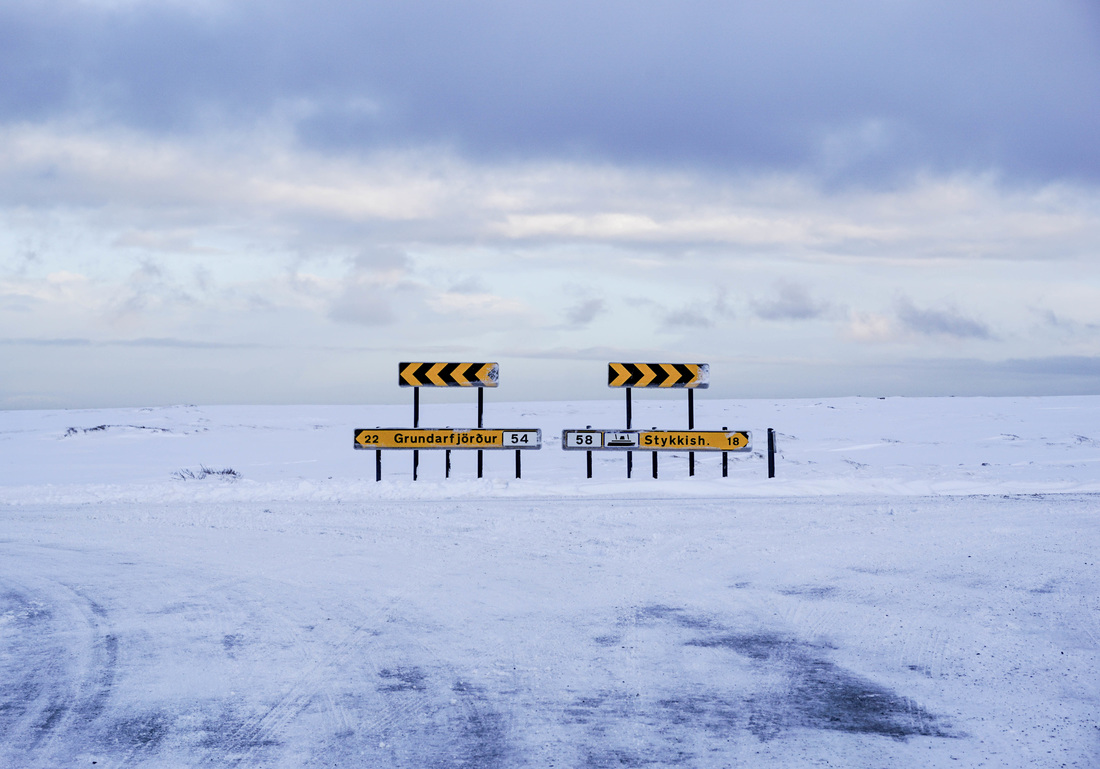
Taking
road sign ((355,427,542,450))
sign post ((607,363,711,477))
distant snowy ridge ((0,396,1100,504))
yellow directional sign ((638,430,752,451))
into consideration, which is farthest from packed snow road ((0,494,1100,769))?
sign post ((607,363,711,477))

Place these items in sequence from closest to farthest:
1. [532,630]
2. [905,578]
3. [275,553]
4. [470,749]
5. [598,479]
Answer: [470,749]
[532,630]
[905,578]
[275,553]
[598,479]

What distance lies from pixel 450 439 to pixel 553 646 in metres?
14.9

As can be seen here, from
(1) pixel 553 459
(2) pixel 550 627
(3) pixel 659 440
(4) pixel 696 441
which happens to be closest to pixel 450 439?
(3) pixel 659 440

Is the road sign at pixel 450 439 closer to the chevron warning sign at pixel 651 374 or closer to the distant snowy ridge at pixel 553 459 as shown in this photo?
the distant snowy ridge at pixel 553 459

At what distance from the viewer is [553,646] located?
725 centimetres

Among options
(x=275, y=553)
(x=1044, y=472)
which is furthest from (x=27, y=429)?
(x=1044, y=472)

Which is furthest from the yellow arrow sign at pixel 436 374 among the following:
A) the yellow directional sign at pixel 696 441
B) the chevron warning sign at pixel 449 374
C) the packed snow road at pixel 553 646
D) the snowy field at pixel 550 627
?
the packed snow road at pixel 553 646

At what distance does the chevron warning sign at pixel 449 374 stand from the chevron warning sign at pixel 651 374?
2946 millimetres

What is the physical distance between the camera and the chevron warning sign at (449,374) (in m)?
22.6

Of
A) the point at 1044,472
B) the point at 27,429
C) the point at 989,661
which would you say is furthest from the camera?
the point at 27,429

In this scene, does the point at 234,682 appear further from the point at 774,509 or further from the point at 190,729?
the point at 774,509

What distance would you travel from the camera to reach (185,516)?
49.1 feet

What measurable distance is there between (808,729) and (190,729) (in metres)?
3.59

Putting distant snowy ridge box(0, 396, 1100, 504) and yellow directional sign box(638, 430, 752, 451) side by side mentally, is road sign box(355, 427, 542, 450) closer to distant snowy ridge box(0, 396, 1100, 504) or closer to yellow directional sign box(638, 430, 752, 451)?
distant snowy ridge box(0, 396, 1100, 504)
